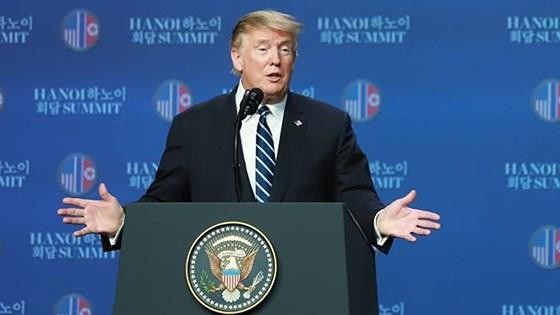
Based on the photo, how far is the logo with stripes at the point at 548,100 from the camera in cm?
478

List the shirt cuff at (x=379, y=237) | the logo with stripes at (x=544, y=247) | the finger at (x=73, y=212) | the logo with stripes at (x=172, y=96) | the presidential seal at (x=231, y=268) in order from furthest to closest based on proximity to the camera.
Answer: the logo with stripes at (x=172, y=96) → the logo with stripes at (x=544, y=247) → the shirt cuff at (x=379, y=237) → the finger at (x=73, y=212) → the presidential seal at (x=231, y=268)

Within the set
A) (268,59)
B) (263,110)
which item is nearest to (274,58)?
(268,59)

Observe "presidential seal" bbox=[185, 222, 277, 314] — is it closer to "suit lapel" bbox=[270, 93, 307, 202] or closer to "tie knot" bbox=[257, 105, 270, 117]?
"suit lapel" bbox=[270, 93, 307, 202]

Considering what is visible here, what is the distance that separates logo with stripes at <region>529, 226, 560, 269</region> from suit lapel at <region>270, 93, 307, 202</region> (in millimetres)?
1748

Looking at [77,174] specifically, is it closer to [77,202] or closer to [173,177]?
[173,177]

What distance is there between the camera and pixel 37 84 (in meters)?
5.08

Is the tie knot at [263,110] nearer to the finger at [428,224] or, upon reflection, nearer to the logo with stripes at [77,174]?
the finger at [428,224]

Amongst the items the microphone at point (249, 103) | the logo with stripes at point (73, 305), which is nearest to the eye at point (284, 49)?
the microphone at point (249, 103)

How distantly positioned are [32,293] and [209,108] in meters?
2.00

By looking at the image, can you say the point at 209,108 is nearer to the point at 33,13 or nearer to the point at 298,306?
the point at 298,306

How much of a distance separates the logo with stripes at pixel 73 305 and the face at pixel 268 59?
2.03 meters

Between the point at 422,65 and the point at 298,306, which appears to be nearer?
the point at 298,306

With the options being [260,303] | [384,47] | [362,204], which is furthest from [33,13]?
[260,303]

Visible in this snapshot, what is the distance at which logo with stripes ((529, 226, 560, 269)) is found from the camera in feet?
15.6
